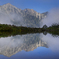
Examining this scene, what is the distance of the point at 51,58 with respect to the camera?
291cm

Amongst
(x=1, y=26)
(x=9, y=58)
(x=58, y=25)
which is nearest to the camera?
(x=9, y=58)

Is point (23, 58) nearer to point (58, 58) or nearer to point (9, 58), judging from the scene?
point (9, 58)

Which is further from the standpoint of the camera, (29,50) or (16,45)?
(16,45)

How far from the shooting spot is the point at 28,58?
2898mm

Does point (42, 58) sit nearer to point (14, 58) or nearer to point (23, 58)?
point (23, 58)

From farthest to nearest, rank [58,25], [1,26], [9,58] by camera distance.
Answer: [58,25] → [1,26] → [9,58]

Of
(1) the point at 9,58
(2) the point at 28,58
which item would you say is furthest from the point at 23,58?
(1) the point at 9,58

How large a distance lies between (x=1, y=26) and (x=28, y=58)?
2748 cm

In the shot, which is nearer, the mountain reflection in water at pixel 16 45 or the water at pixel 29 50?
the water at pixel 29 50

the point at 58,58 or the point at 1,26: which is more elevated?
the point at 1,26

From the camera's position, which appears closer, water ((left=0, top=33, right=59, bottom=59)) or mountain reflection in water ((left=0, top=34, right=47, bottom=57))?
water ((left=0, top=33, right=59, bottom=59))

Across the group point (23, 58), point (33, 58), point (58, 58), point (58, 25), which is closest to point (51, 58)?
point (58, 58)

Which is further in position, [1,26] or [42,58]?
[1,26]

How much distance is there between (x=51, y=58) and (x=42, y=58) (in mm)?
296
